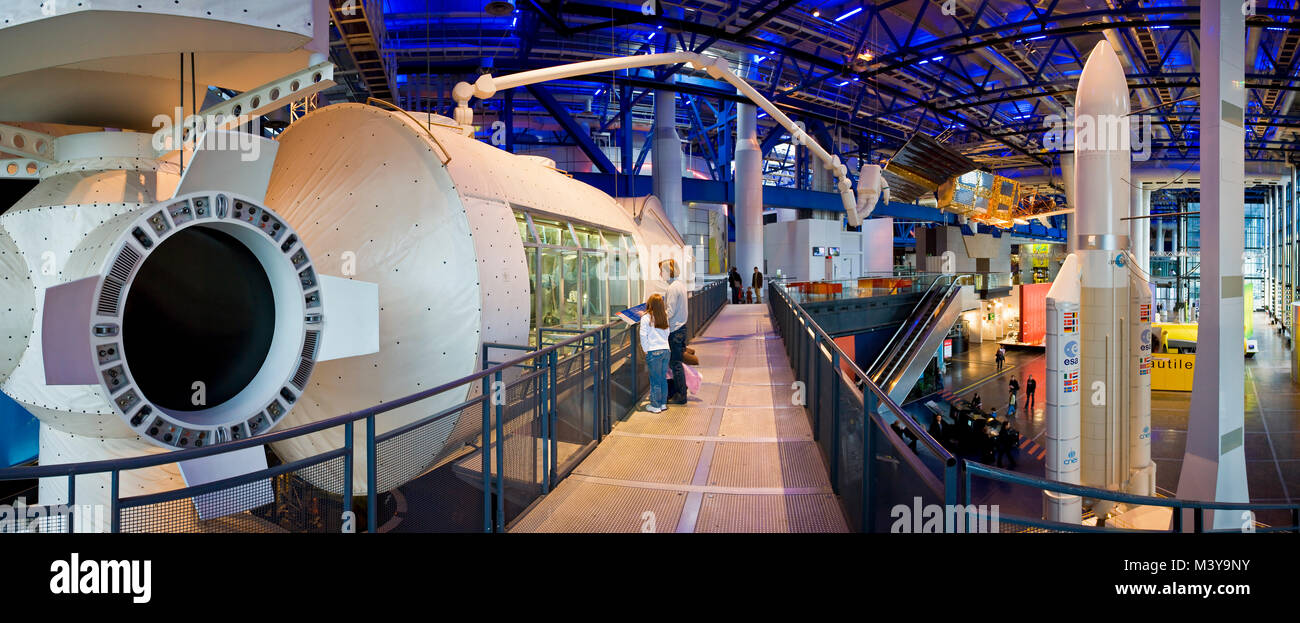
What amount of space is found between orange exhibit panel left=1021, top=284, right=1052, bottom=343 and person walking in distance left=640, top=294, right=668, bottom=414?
38.6 meters

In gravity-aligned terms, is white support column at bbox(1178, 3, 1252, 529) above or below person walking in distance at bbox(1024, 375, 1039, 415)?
above

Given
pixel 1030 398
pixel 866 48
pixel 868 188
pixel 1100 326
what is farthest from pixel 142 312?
pixel 1030 398

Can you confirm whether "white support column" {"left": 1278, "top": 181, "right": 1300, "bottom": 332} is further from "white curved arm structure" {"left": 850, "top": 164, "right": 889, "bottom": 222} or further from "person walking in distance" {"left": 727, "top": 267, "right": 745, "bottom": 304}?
"person walking in distance" {"left": 727, "top": 267, "right": 745, "bottom": 304}

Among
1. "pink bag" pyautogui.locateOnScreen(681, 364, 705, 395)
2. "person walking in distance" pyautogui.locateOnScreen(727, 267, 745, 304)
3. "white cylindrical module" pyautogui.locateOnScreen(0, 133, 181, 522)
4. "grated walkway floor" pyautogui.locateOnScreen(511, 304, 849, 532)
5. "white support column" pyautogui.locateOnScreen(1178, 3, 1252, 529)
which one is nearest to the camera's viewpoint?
"white cylindrical module" pyautogui.locateOnScreen(0, 133, 181, 522)

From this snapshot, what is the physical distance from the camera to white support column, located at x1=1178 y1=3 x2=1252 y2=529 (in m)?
8.65

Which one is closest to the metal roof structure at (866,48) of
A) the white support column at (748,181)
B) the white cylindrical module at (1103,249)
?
the white support column at (748,181)

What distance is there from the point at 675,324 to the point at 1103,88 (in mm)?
10451

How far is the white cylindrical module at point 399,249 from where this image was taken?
5.68 m

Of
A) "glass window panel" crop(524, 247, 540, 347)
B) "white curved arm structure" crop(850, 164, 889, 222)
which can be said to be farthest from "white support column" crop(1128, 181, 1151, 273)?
"glass window panel" crop(524, 247, 540, 347)

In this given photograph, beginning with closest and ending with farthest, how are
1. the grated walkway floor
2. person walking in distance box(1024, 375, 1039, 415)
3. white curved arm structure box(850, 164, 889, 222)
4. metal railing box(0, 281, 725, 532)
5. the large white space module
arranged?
metal railing box(0, 281, 725, 532) < the large white space module < the grated walkway floor < white curved arm structure box(850, 164, 889, 222) < person walking in distance box(1024, 375, 1039, 415)

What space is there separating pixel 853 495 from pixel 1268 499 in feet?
53.8

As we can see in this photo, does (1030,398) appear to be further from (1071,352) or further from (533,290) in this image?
(533,290)

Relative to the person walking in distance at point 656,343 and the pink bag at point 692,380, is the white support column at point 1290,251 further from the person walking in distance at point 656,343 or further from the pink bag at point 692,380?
the person walking in distance at point 656,343

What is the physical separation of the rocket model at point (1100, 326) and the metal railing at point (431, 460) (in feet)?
31.7
